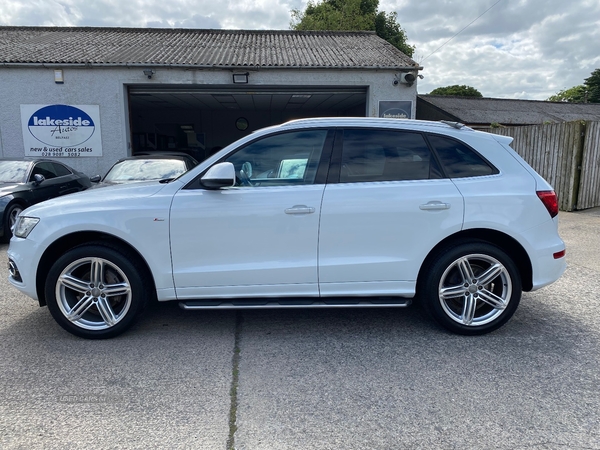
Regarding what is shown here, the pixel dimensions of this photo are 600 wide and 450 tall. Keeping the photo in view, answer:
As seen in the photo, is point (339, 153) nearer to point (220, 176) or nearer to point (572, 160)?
point (220, 176)

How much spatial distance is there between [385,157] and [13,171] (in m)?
7.99

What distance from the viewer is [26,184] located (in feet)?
26.6

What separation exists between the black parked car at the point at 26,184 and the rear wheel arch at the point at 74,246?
4.62 metres

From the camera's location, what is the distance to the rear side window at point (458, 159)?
364 centimetres

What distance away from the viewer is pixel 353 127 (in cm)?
371

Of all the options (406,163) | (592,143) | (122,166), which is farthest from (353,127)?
(592,143)

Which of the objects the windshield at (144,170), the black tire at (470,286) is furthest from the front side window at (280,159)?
the windshield at (144,170)

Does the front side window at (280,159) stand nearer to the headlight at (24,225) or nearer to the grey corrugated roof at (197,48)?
the headlight at (24,225)

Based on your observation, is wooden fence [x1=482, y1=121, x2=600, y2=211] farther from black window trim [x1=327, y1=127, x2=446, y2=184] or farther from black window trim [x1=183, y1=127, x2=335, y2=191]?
black window trim [x1=183, y1=127, x2=335, y2=191]

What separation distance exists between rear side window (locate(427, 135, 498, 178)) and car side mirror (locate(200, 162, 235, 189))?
1749 mm

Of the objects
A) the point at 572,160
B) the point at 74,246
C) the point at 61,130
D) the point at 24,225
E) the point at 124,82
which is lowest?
the point at 74,246

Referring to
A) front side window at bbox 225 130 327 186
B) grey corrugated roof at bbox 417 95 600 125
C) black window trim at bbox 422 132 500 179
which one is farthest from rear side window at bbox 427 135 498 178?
grey corrugated roof at bbox 417 95 600 125

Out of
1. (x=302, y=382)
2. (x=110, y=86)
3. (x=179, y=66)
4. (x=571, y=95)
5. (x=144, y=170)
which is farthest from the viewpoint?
(x=571, y=95)

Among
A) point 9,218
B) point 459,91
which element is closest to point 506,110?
point 9,218
